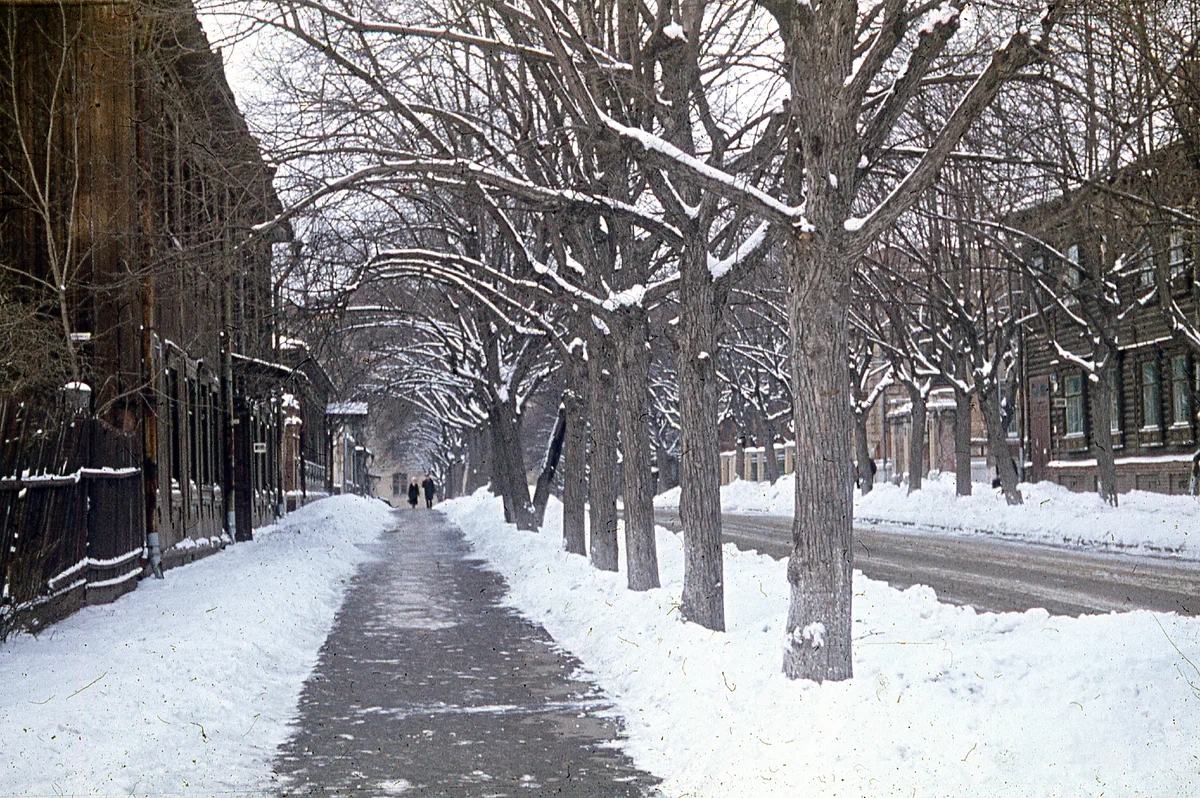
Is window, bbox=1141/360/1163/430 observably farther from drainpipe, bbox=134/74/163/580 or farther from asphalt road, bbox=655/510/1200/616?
drainpipe, bbox=134/74/163/580

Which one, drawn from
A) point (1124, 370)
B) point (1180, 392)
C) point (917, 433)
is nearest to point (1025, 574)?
point (1180, 392)

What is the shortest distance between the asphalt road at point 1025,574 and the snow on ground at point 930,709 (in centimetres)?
369

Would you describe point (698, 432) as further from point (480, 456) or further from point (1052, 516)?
point (480, 456)

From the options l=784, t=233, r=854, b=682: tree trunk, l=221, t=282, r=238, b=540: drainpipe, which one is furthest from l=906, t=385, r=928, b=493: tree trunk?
l=784, t=233, r=854, b=682: tree trunk

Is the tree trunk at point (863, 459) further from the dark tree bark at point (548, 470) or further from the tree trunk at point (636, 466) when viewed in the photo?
the tree trunk at point (636, 466)

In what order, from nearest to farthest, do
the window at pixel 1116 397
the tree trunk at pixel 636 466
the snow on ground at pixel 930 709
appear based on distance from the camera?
the snow on ground at pixel 930 709, the tree trunk at pixel 636 466, the window at pixel 1116 397

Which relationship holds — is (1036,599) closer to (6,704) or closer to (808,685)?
(808,685)

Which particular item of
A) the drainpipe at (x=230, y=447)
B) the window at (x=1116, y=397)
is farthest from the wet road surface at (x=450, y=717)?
the window at (x=1116, y=397)

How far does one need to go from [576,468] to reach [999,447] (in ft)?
48.7

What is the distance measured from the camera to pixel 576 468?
2258 cm

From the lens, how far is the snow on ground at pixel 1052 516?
Answer: 24.0m

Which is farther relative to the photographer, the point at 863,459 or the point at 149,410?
the point at 863,459

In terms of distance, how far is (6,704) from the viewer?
838 centimetres

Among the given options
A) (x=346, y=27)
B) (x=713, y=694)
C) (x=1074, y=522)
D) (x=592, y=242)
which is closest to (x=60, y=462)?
(x=346, y=27)
